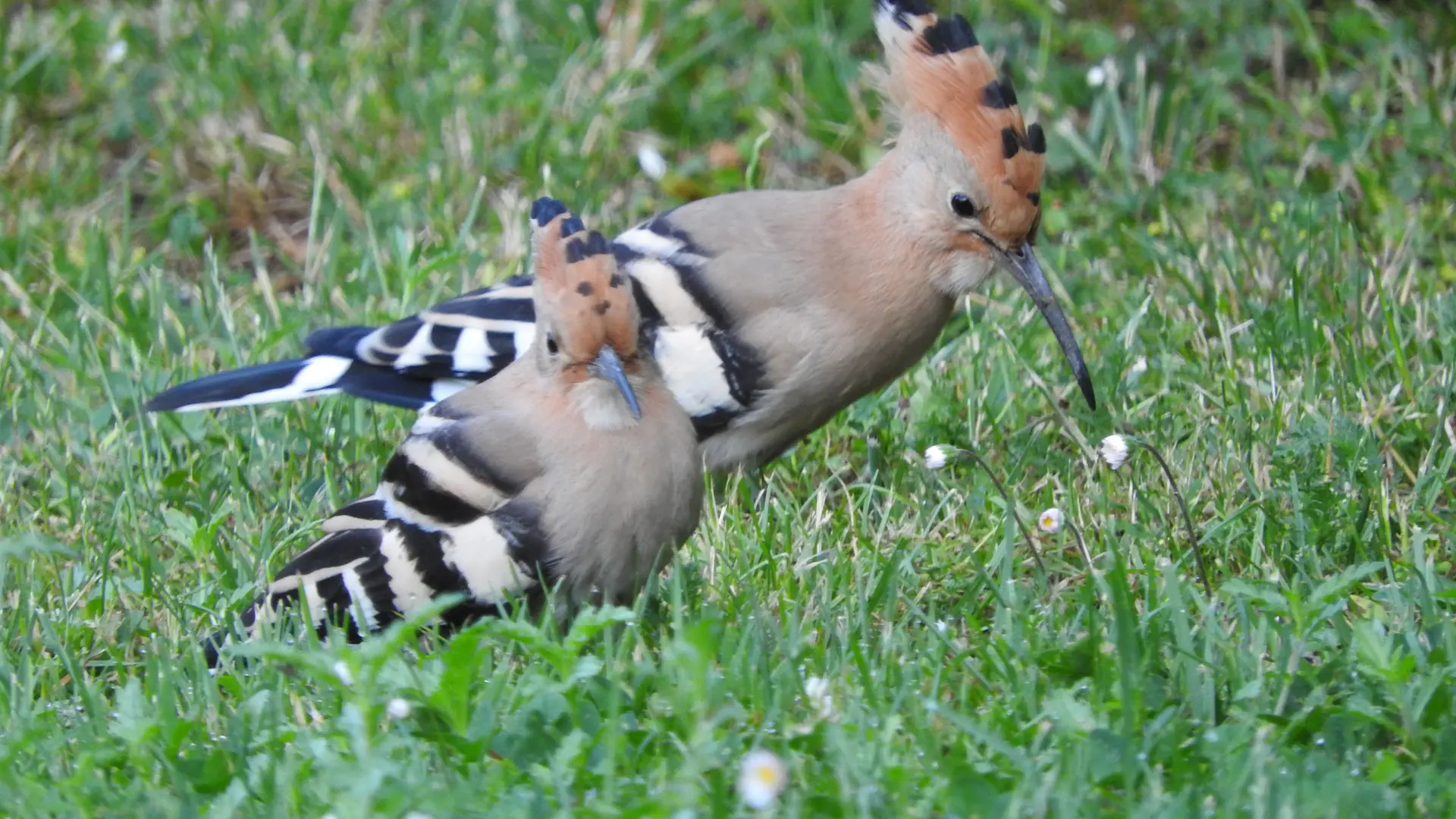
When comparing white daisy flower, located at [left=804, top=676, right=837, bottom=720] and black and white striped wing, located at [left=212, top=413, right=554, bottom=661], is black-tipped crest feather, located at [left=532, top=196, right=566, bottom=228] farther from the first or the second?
white daisy flower, located at [left=804, top=676, right=837, bottom=720]

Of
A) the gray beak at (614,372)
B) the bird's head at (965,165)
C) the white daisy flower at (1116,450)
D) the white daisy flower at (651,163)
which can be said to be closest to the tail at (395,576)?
the gray beak at (614,372)

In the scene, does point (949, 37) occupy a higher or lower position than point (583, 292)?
higher

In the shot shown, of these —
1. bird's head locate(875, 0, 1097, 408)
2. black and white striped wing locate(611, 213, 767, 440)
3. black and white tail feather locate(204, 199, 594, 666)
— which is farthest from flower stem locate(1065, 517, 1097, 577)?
black and white tail feather locate(204, 199, 594, 666)

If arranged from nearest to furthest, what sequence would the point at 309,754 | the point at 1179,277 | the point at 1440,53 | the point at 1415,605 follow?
the point at 309,754
the point at 1415,605
the point at 1179,277
the point at 1440,53

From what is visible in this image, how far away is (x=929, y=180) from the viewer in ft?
10.6

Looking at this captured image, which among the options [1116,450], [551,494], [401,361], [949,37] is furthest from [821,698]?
[949,37]

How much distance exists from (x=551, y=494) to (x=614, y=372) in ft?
0.60

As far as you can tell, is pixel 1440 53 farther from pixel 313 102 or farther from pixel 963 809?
pixel 963 809

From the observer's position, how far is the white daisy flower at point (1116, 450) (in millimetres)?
2691

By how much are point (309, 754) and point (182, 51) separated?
124 inches

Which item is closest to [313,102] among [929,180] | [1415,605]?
[929,180]

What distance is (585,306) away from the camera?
8.18ft

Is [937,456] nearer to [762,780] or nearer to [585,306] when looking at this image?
[585,306]

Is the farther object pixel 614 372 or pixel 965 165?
pixel 965 165
